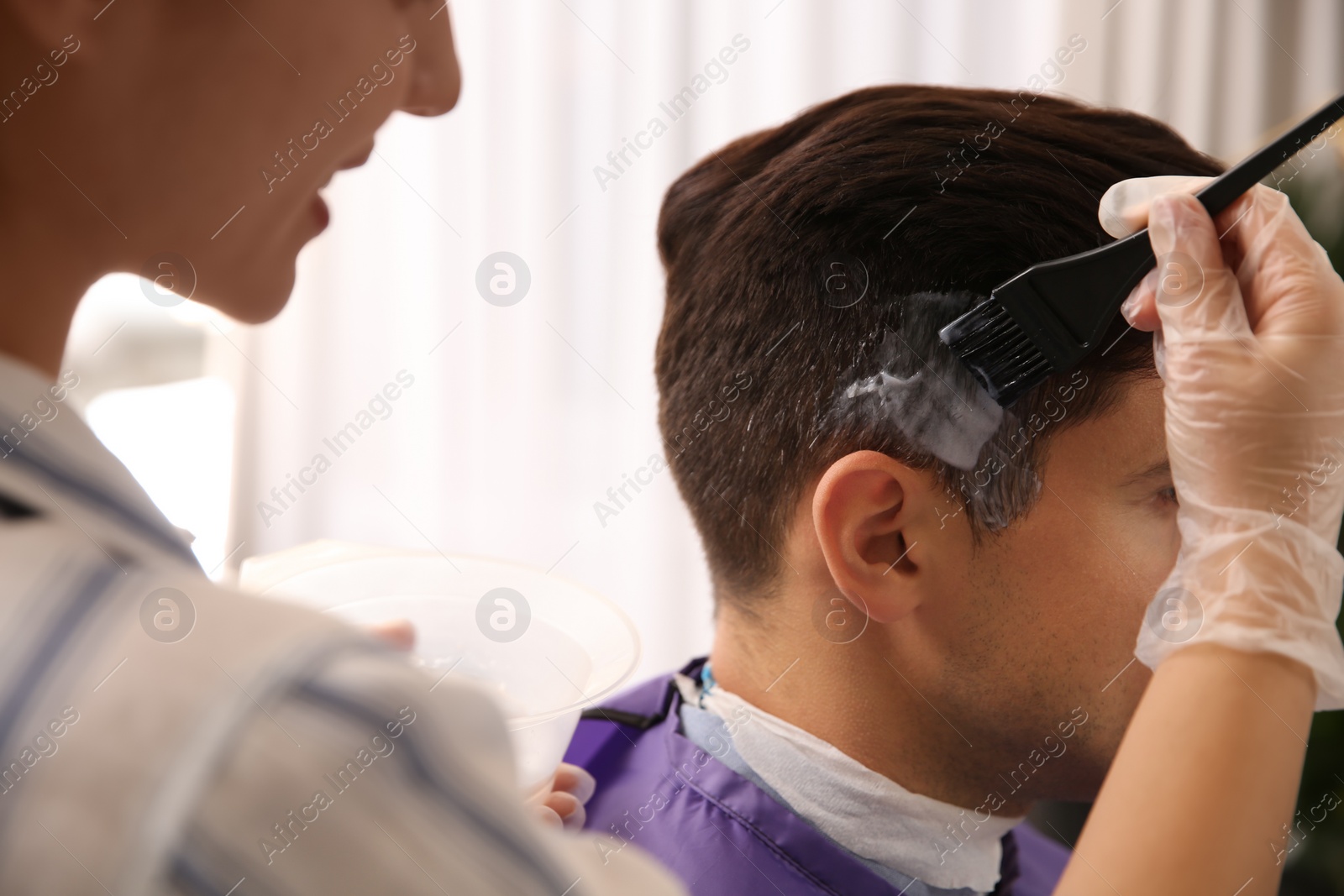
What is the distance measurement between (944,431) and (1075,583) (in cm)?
18

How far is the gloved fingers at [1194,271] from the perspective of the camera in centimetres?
73

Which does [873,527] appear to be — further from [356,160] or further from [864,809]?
[356,160]

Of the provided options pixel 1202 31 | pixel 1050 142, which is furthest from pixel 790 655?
pixel 1202 31

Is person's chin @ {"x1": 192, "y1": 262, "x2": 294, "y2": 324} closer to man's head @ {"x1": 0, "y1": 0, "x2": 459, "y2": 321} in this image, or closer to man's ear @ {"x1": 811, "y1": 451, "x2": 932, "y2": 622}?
man's head @ {"x1": 0, "y1": 0, "x2": 459, "y2": 321}

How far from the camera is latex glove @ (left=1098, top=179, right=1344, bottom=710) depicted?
0.72 meters

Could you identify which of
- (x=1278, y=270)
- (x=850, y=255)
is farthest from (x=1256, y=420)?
(x=850, y=255)

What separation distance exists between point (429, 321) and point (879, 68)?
3.54 feet

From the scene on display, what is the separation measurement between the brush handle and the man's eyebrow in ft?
0.74

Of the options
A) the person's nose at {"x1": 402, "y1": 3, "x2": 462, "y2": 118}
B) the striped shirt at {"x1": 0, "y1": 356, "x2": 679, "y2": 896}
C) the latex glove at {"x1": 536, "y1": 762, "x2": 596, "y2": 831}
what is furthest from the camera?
the latex glove at {"x1": 536, "y1": 762, "x2": 596, "y2": 831}

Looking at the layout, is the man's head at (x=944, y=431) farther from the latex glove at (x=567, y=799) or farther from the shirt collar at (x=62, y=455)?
the shirt collar at (x=62, y=455)

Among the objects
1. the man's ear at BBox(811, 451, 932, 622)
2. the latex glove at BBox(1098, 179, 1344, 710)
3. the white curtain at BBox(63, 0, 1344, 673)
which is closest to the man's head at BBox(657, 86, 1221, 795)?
the man's ear at BBox(811, 451, 932, 622)

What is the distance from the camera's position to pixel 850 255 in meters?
0.88

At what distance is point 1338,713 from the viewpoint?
1448 mm

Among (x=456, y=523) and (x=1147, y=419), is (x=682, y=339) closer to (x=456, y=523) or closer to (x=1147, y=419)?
(x=1147, y=419)
